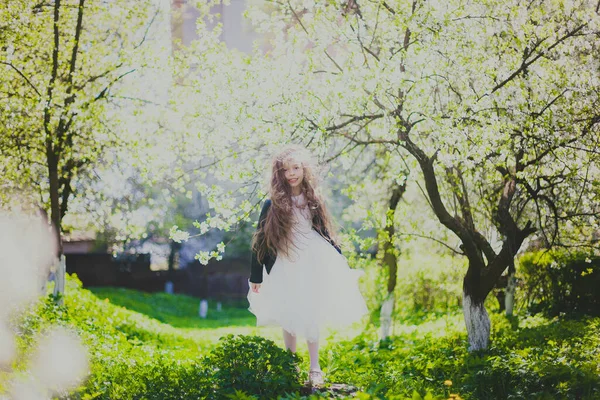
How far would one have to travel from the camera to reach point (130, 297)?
22.0 m

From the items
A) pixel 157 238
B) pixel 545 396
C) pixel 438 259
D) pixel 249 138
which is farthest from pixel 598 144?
pixel 157 238

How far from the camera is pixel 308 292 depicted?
Result: 532 centimetres

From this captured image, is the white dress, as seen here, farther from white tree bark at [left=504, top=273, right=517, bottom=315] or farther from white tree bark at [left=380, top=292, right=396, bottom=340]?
white tree bark at [left=504, top=273, right=517, bottom=315]

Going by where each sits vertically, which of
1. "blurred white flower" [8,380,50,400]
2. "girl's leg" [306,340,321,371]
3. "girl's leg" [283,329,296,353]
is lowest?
"blurred white flower" [8,380,50,400]

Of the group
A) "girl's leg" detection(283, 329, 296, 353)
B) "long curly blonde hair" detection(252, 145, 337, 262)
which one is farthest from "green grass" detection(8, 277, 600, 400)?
"long curly blonde hair" detection(252, 145, 337, 262)

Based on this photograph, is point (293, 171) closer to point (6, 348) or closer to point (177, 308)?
point (6, 348)

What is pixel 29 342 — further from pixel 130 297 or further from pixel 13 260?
pixel 130 297

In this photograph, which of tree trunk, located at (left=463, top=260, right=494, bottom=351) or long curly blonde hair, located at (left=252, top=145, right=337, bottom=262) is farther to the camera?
tree trunk, located at (left=463, top=260, right=494, bottom=351)

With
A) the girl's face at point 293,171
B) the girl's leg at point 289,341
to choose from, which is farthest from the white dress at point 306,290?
the girl's face at point 293,171

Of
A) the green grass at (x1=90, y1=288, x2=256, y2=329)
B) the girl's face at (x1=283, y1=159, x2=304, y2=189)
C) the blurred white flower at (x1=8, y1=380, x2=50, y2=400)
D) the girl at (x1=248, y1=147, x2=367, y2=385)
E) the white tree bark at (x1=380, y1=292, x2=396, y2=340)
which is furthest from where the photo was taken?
the green grass at (x1=90, y1=288, x2=256, y2=329)

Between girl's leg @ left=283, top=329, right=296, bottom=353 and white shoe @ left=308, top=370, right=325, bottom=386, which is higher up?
girl's leg @ left=283, top=329, right=296, bottom=353

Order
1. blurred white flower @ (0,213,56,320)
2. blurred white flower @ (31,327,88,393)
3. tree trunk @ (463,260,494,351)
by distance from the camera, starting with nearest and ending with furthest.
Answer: blurred white flower @ (31,327,88,393) → tree trunk @ (463,260,494,351) → blurred white flower @ (0,213,56,320)

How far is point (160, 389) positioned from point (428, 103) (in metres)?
3.92

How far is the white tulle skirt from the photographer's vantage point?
531cm
